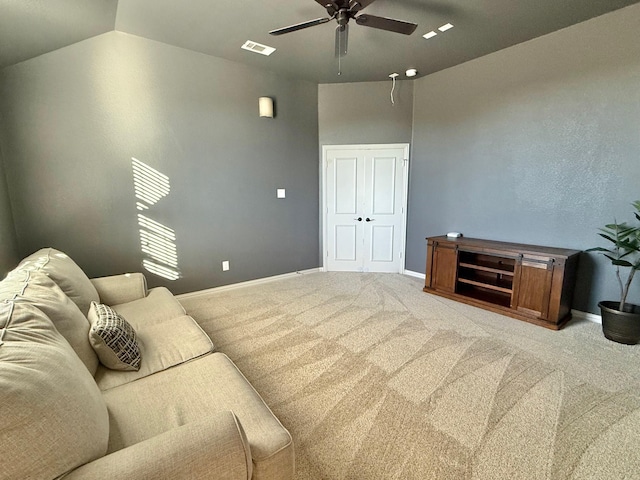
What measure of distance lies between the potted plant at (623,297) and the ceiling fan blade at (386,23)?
2.48m

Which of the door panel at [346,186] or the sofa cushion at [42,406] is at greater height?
the door panel at [346,186]

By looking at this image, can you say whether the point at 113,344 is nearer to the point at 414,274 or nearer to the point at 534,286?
the point at 534,286

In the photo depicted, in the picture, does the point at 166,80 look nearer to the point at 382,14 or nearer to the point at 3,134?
the point at 3,134

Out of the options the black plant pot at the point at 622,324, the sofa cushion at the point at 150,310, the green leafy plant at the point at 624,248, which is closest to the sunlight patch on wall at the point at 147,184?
the sofa cushion at the point at 150,310

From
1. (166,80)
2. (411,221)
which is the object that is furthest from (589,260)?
(166,80)

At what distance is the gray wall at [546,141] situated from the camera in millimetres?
2764

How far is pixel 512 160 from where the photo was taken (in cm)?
349

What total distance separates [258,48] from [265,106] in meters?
0.71

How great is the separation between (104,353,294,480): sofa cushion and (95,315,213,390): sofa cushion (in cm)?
6

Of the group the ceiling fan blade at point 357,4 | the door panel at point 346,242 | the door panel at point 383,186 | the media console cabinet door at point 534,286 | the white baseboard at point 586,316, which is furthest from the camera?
the door panel at point 346,242

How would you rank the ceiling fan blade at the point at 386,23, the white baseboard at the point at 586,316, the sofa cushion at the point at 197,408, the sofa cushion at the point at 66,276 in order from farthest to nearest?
the white baseboard at the point at 586,316
the ceiling fan blade at the point at 386,23
the sofa cushion at the point at 66,276
the sofa cushion at the point at 197,408

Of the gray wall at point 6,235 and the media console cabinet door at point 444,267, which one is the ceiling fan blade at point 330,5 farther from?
the gray wall at point 6,235

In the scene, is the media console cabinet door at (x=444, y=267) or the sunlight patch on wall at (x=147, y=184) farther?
the media console cabinet door at (x=444, y=267)

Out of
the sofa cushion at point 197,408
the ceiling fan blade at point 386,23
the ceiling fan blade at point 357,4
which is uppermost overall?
the ceiling fan blade at point 357,4
